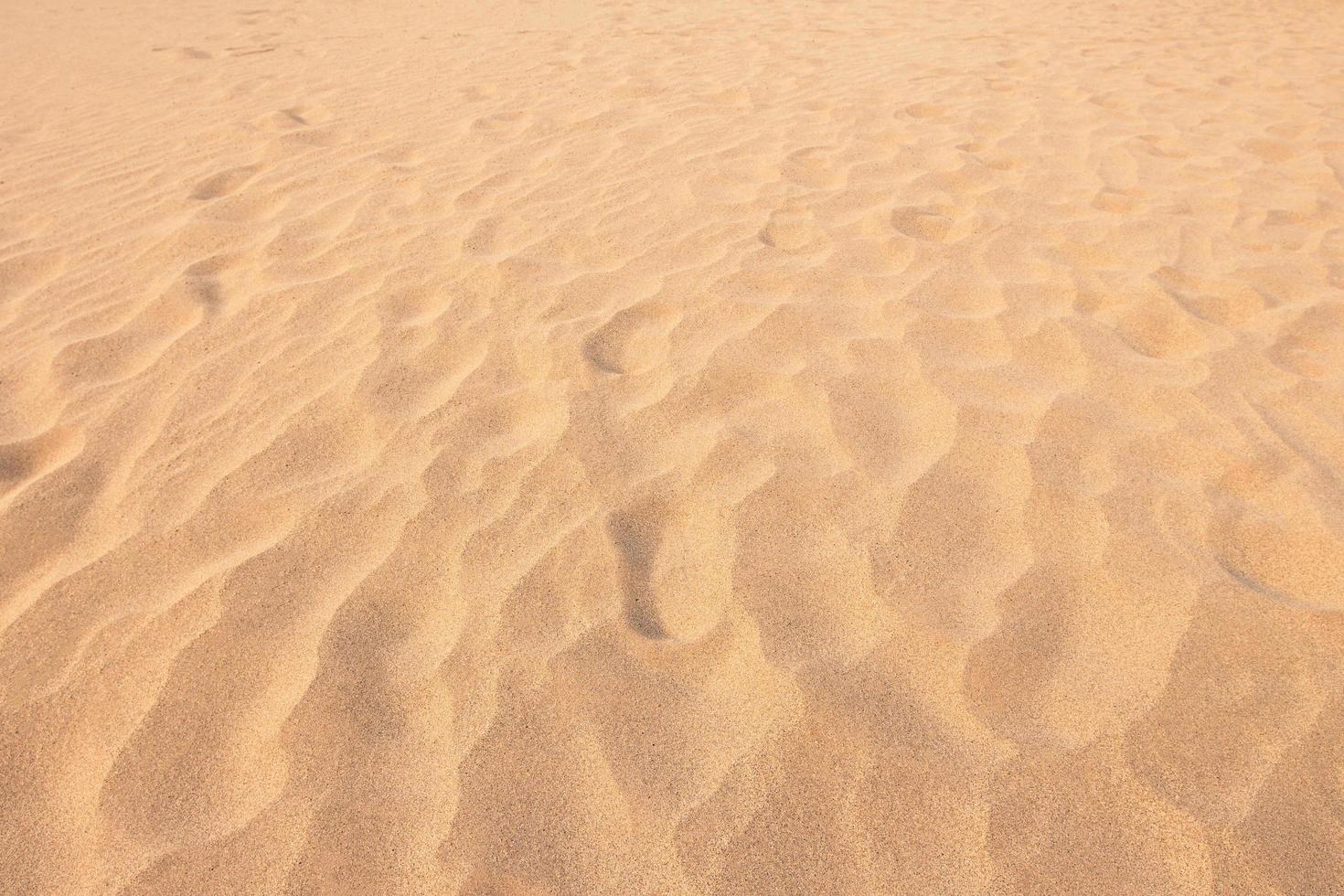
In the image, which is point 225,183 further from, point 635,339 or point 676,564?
point 676,564

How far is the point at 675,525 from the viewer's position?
176 centimetres

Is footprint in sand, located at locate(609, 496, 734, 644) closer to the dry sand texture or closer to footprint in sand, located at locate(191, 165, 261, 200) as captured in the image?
the dry sand texture

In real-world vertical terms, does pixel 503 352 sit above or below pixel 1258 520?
above

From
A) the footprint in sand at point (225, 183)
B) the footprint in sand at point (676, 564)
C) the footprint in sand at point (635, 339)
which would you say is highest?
the footprint in sand at point (225, 183)

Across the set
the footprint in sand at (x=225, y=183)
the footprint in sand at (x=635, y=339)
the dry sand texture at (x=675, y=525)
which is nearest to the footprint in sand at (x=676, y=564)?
the dry sand texture at (x=675, y=525)

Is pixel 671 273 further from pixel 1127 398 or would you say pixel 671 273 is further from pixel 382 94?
pixel 382 94

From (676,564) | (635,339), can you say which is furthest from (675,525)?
(635,339)

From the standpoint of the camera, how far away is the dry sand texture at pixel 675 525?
126cm

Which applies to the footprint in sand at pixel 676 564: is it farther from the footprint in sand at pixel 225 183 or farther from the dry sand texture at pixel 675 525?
the footprint in sand at pixel 225 183

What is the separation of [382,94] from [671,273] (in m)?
3.01

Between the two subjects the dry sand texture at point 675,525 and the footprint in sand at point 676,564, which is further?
the footprint in sand at point 676,564

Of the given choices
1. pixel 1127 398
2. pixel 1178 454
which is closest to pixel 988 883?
pixel 1178 454

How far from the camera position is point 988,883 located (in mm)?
1183

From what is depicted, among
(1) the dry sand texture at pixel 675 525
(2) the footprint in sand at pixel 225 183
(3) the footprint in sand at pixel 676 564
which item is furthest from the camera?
(2) the footprint in sand at pixel 225 183
